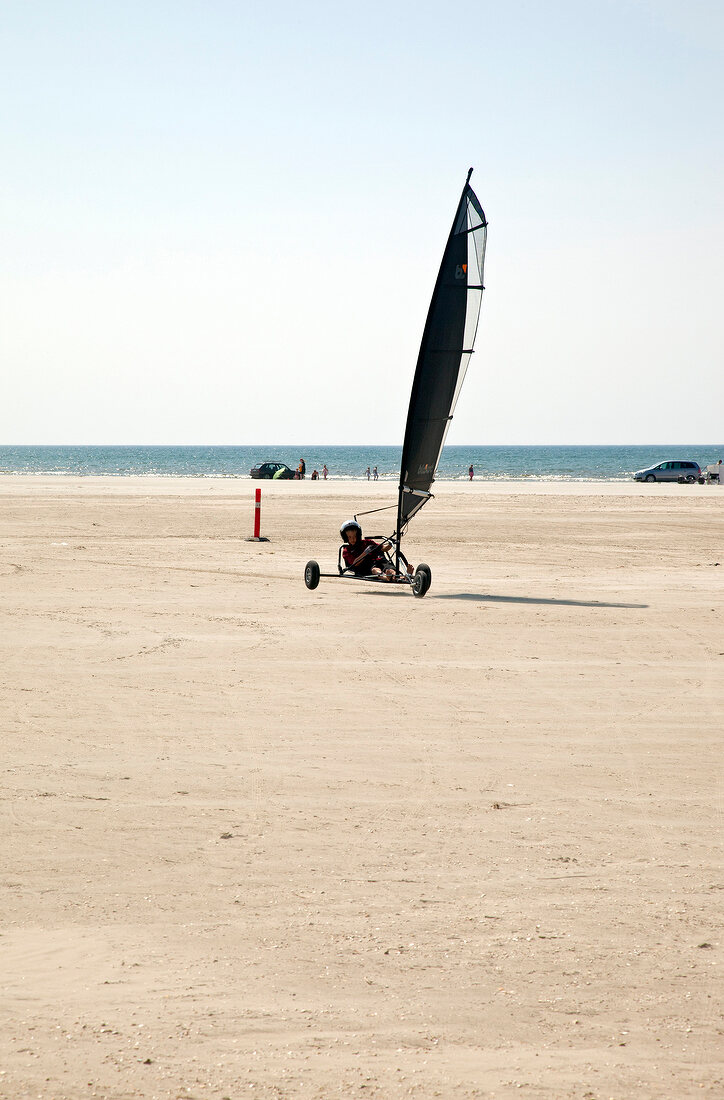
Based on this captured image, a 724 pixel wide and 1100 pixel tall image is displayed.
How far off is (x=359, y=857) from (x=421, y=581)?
34.2 feet

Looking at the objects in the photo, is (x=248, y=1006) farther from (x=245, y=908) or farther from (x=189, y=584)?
(x=189, y=584)

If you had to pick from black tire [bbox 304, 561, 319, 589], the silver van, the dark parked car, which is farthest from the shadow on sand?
the silver van

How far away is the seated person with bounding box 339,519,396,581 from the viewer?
1703 centimetres

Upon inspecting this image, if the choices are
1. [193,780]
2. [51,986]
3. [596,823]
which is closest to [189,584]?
[193,780]

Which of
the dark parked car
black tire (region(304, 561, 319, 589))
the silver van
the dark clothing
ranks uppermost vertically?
the silver van

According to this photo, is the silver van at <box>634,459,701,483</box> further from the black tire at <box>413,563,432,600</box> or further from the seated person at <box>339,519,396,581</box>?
the black tire at <box>413,563,432,600</box>

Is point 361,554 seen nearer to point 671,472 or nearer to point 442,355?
point 442,355

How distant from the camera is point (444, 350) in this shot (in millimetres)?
17812

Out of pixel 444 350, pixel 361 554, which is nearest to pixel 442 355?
pixel 444 350

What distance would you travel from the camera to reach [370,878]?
5324 mm

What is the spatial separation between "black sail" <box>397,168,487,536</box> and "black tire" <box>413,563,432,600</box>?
1.33 m

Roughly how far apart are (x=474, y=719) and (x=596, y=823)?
2.45 metres

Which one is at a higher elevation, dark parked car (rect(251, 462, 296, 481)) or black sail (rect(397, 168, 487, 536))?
black sail (rect(397, 168, 487, 536))

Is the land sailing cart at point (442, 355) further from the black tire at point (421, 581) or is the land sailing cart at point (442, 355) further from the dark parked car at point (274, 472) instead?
the dark parked car at point (274, 472)
